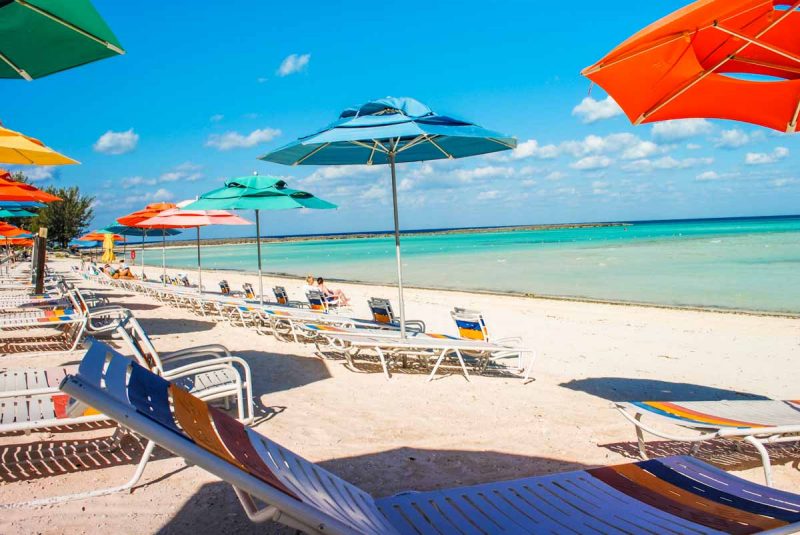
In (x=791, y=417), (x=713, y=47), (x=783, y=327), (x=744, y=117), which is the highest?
(x=713, y=47)

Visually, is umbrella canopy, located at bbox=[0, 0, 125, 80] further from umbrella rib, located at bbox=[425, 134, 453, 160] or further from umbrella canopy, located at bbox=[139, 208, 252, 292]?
umbrella canopy, located at bbox=[139, 208, 252, 292]

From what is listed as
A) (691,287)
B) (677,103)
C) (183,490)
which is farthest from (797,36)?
(691,287)

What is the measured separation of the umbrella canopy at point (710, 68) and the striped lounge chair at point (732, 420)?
2008mm

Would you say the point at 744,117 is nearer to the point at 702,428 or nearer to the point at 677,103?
the point at 677,103

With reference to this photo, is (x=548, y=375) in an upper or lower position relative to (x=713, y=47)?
lower

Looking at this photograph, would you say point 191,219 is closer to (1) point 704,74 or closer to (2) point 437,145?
(2) point 437,145

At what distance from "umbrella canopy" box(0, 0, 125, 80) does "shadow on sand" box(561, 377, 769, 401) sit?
468 cm

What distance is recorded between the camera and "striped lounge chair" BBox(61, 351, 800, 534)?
1361 mm

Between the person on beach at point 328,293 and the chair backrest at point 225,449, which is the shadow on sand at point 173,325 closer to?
the person on beach at point 328,293

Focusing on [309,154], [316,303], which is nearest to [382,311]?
[316,303]

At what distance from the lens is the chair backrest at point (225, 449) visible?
4.33 feet

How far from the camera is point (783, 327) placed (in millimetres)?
9039

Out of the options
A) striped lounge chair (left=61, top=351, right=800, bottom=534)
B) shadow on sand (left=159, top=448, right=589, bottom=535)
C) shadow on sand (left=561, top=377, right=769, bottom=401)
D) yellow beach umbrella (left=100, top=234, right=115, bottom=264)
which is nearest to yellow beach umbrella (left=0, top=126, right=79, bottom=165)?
shadow on sand (left=159, top=448, right=589, bottom=535)

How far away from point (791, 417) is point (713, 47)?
232 centimetres
